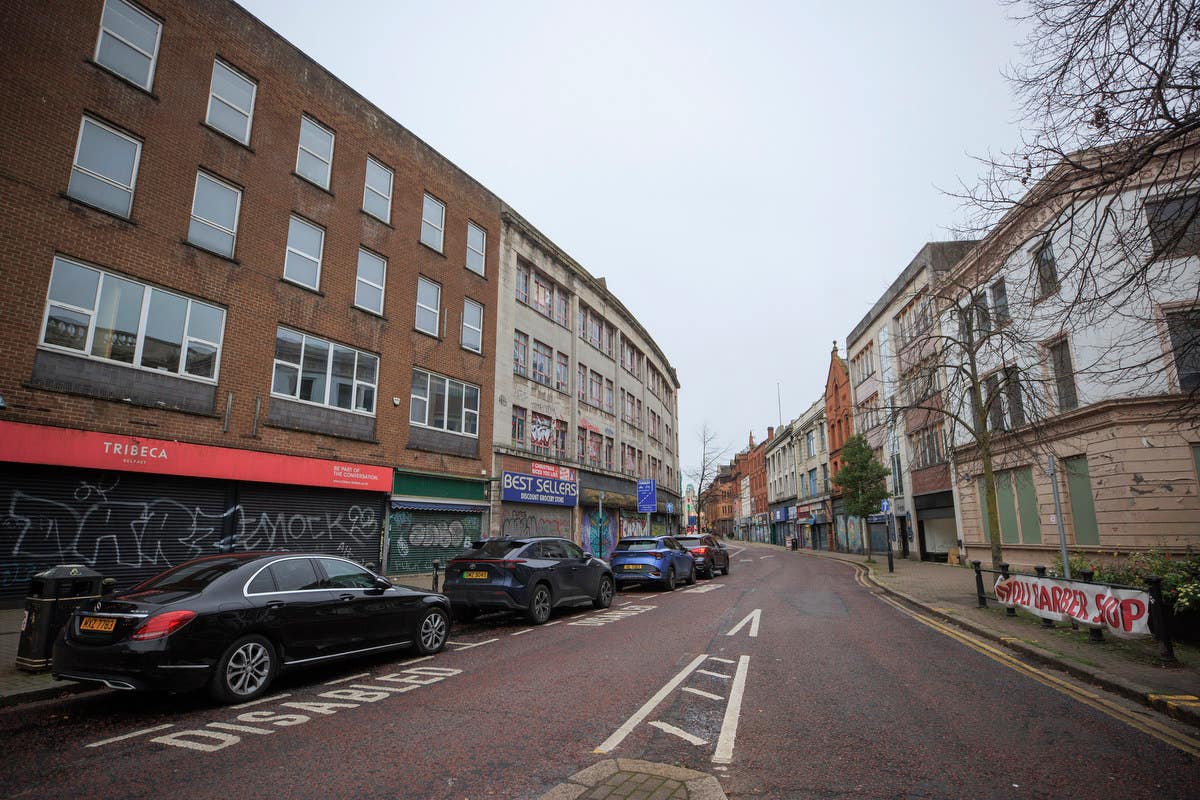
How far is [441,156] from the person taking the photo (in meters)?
21.8

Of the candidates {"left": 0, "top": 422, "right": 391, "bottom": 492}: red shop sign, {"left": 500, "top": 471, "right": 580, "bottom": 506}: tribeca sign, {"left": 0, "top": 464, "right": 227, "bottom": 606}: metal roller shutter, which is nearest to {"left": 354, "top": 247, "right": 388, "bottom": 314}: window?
{"left": 0, "top": 422, "right": 391, "bottom": 492}: red shop sign

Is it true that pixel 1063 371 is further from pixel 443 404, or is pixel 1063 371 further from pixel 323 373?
pixel 323 373

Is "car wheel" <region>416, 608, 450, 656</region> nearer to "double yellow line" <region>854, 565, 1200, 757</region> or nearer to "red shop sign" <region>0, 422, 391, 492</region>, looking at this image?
"double yellow line" <region>854, 565, 1200, 757</region>

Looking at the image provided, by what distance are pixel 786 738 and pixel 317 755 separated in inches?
139

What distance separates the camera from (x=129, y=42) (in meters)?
13.1

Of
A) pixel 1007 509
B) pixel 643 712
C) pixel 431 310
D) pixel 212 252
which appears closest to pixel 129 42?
pixel 212 252

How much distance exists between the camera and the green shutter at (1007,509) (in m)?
21.7

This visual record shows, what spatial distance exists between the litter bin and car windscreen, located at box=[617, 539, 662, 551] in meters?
12.7

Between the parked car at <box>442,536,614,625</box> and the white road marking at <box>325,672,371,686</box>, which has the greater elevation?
the parked car at <box>442,536,614,625</box>

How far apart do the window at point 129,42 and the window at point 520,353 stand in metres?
13.8

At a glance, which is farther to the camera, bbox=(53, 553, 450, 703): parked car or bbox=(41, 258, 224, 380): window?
bbox=(41, 258, 224, 380): window

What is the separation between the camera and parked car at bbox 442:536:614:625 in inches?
427

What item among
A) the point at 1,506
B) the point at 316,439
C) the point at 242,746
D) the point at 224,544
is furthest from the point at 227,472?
the point at 242,746

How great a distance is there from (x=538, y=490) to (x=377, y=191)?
1220 cm
